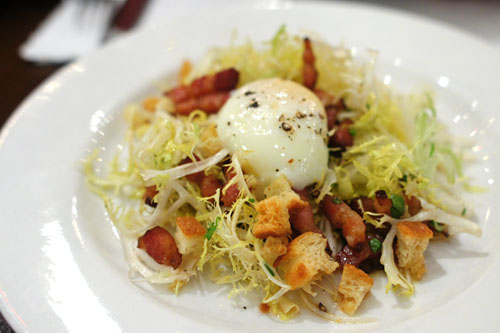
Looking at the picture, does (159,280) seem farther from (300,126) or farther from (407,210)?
(407,210)

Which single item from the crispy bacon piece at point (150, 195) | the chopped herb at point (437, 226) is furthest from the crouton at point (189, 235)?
→ the chopped herb at point (437, 226)

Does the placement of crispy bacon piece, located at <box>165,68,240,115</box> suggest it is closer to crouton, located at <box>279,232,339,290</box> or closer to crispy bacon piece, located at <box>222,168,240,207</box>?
crispy bacon piece, located at <box>222,168,240,207</box>

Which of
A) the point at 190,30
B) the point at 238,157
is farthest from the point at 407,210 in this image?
the point at 190,30

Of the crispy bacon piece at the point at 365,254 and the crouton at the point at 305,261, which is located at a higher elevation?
the crouton at the point at 305,261

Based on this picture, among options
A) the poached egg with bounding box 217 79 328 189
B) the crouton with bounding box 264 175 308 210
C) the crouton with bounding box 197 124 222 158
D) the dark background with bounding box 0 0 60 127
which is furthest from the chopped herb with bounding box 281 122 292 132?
the dark background with bounding box 0 0 60 127

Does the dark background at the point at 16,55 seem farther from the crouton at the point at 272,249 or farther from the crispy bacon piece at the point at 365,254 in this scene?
the crispy bacon piece at the point at 365,254

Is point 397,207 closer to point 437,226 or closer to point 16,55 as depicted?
point 437,226

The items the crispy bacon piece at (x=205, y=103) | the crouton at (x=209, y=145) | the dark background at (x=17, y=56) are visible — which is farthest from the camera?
the dark background at (x=17, y=56)

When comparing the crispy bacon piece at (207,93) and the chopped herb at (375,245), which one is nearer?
the chopped herb at (375,245)
